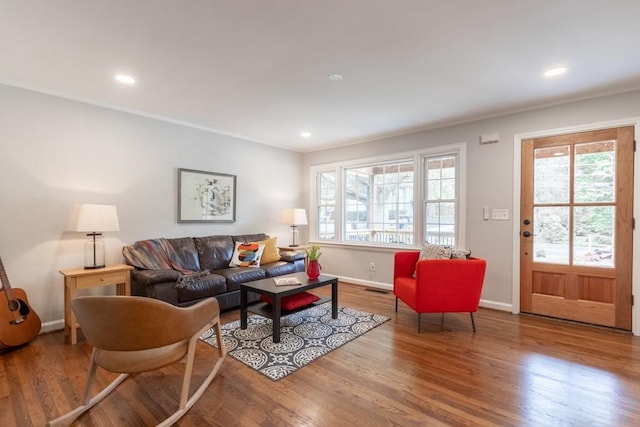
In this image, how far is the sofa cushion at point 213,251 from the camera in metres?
4.16

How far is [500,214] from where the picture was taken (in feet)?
12.5

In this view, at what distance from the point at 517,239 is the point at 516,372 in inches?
71.9

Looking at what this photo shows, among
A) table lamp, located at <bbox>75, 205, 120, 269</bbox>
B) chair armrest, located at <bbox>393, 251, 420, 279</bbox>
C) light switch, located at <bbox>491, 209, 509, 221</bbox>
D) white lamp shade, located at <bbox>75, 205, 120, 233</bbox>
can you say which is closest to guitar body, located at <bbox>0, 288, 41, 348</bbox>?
table lamp, located at <bbox>75, 205, 120, 269</bbox>

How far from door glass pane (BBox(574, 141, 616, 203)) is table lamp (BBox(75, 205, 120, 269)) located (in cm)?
484

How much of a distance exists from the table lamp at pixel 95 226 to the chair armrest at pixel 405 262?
310 cm

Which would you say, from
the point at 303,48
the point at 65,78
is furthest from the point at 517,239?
the point at 65,78

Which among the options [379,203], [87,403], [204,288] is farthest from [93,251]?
[379,203]

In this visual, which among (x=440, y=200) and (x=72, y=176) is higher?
(x=72, y=176)

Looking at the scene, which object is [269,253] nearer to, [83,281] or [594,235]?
[83,281]

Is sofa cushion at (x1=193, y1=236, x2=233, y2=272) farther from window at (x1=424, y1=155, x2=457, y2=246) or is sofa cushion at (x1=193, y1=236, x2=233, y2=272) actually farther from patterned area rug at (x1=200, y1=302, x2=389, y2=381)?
window at (x1=424, y1=155, x2=457, y2=246)

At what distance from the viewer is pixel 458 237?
4152 mm

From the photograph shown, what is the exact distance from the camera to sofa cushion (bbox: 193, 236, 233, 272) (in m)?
4.16

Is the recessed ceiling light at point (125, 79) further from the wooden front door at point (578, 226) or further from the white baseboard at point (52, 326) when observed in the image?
the wooden front door at point (578, 226)

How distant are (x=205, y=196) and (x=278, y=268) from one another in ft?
4.84
